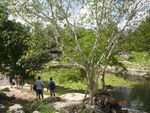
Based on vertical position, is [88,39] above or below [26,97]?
above

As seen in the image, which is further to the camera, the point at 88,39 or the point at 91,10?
the point at 88,39

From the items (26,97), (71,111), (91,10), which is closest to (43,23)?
(91,10)

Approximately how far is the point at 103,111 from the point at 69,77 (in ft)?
17.8

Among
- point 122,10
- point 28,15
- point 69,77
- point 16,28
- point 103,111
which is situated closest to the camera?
point 28,15

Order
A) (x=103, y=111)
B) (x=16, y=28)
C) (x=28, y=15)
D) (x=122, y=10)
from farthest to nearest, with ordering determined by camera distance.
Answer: (x=16, y=28), (x=103, y=111), (x=122, y=10), (x=28, y=15)

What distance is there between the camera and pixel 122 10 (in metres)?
7.77

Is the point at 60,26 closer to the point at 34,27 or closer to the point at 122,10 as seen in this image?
the point at 34,27

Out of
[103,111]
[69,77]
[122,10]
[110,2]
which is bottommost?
[103,111]

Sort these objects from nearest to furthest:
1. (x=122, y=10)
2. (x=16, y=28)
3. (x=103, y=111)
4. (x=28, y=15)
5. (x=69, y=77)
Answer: (x=28, y=15) → (x=122, y=10) → (x=103, y=111) → (x=69, y=77) → (x=16, y=28)

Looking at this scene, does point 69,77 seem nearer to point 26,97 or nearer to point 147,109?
point 26,97

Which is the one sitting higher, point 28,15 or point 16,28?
point 16,28

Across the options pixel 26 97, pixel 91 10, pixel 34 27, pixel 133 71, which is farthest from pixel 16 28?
pixel 133 71

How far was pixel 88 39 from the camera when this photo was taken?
12.2 m

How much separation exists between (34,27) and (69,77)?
6729 mm
